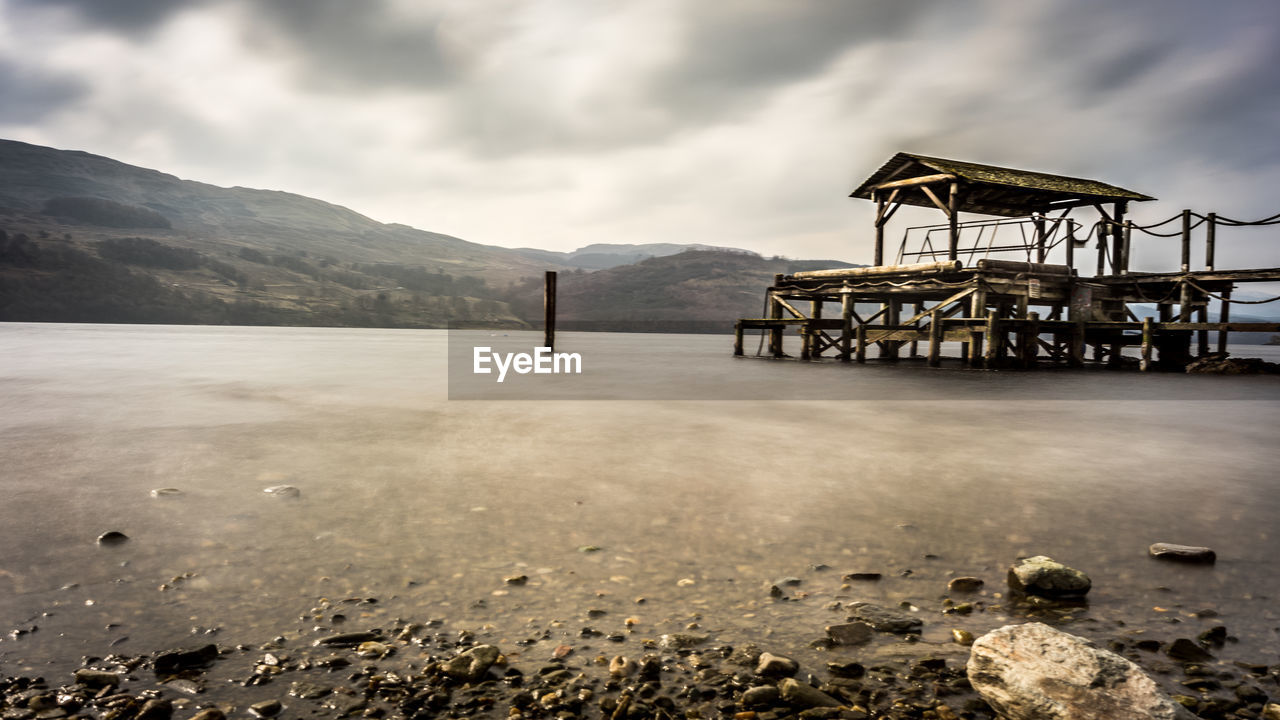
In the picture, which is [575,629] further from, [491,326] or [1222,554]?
[491,326]

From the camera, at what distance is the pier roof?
78.7 feet

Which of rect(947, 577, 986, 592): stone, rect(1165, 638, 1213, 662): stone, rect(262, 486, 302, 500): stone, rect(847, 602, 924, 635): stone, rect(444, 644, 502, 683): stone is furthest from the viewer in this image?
rect(262, 486, 302, 500): stone

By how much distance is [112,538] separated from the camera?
5.06 metres

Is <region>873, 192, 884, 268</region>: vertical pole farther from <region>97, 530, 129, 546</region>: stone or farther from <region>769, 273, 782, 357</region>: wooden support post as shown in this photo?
A: <region>97, 530, 129, 546</region>: stone

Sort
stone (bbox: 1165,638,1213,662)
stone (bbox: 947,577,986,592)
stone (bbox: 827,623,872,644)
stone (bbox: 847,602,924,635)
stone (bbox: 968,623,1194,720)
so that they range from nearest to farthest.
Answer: stone (bbox: 968,623,1194,720) → stone (bbox: 1165,638,1213,662) → stone (bbox: 827,623,872,644) → stone (bbox: 847,602,924,635) → stone (bbox: 947,577,986,592)

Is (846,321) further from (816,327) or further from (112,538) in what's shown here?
(112,538)

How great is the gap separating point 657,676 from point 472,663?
0.85 m

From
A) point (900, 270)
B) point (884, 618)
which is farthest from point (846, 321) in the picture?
point (884, 618)

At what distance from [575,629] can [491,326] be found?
180 metres

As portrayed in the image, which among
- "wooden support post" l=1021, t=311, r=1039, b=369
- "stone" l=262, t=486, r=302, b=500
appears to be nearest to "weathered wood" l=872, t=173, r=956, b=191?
"wooden support post" l=1021, t=311, r=1039, b=369

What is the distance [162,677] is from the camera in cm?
300

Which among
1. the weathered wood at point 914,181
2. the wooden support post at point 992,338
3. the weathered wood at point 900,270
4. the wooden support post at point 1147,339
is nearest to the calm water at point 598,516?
the wooden support post at point 992,338

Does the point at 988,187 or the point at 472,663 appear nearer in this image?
the point at 472,663

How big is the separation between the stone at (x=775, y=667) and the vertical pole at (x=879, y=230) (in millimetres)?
25815
